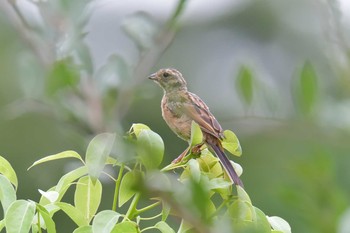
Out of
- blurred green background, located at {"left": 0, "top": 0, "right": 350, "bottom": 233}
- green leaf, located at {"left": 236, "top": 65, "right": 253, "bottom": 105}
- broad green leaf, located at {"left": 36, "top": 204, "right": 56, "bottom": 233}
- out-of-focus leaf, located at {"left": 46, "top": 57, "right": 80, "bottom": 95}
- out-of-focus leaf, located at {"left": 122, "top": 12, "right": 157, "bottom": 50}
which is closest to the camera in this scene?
blurred green background, located at {"left": 0, "top": 0, "right": 350, "bottom": 233}

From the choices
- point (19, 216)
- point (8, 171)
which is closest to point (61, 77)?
point (19, 216)

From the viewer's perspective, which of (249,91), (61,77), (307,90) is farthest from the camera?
(61,77)

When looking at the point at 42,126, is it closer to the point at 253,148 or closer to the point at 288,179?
the point at 253,148

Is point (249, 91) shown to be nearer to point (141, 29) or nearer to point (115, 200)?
point (115, 200)

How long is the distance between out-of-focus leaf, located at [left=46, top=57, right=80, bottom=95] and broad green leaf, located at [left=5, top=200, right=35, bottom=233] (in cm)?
34

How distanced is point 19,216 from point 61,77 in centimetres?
42

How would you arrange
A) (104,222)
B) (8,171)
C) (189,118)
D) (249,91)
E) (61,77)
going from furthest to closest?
(189,118) → (8,171) → (104,222) → (61,77) → (249,91)

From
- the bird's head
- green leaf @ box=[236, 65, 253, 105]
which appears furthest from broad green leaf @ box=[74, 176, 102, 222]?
the bird's head

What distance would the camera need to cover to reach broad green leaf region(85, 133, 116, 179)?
4.94ft

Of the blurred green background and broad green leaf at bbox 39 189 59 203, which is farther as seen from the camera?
broad green leaf at bbox 39 189 59 203

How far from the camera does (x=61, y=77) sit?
4.03 feet

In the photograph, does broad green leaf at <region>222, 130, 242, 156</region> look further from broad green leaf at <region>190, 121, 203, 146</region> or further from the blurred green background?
broad green leaf at <region>190, 121, 203, 146</region>

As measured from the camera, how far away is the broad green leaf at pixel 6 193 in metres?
1.63

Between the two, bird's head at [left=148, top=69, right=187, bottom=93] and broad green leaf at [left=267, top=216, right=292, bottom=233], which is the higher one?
broad green leaf at [left=267, top=216, right=292, bottom=233]
